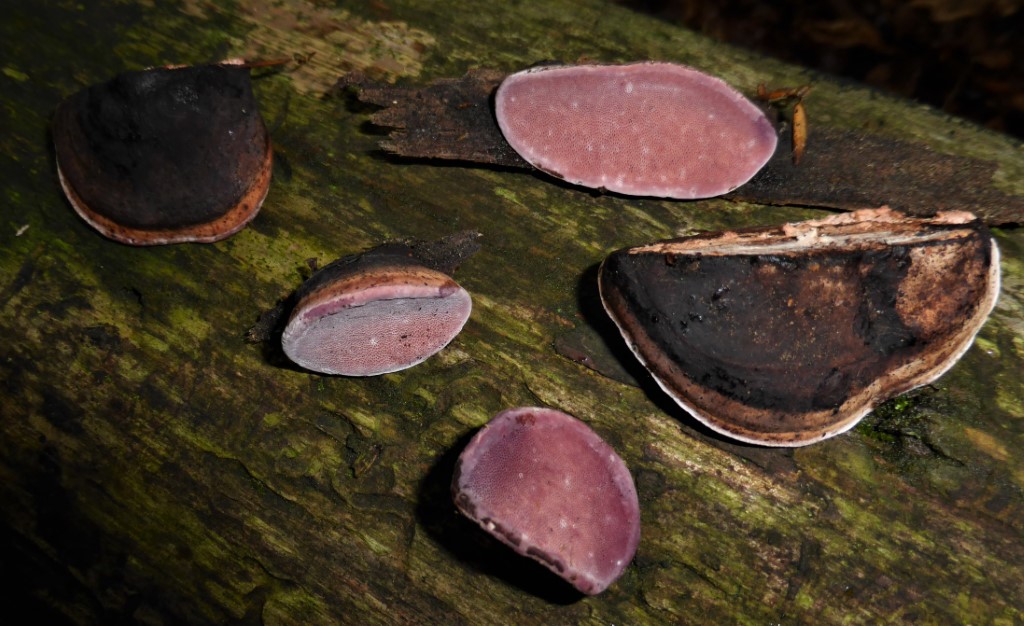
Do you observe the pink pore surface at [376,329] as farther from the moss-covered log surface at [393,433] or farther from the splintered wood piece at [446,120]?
the splintered wood piece at [446,120]

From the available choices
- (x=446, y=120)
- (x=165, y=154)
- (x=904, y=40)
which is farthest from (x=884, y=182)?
(x=904, y=40)

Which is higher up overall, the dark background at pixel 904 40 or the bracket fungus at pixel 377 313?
the dark background at pixel 904 40

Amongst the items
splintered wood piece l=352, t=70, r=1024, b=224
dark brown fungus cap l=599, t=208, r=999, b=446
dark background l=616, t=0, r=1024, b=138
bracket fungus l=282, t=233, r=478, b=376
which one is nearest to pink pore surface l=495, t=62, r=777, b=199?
splintered wood piece l=352, t=70, r=1024, b=224

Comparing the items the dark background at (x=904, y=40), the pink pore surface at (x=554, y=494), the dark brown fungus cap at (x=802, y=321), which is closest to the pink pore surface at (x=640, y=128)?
the dark brown fungus cap at (x=802, y=321)

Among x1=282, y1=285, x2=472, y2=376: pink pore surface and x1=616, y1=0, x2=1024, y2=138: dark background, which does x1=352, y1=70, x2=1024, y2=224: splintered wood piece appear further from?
x1=616, y1=0, x2=1024, y2=138: dark background

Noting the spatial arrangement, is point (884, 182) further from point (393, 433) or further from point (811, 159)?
point (393, 433)

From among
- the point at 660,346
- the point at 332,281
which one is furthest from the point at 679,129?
the point at 332,281
